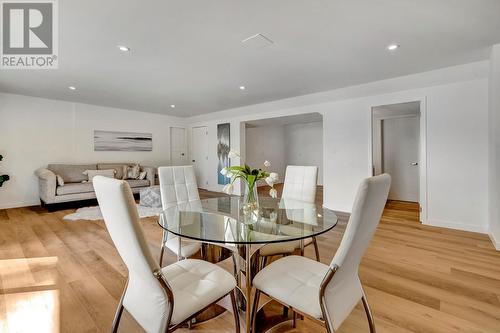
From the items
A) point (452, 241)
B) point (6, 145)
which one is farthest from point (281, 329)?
point (6, 145)

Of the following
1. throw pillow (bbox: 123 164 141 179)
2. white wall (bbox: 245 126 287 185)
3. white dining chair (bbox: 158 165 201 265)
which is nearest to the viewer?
white dining chair (bbox: 158 165 201 265)

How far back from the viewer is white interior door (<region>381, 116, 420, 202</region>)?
5074 millimetres

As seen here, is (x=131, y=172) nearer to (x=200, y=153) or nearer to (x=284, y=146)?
(x=200, y=153)

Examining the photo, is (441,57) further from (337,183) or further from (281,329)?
(281,329)

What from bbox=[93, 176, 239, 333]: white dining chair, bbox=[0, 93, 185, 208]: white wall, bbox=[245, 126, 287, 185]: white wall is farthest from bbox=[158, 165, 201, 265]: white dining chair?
bbox=[245, 126, 287, 185]: white wall

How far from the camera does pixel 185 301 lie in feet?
3.51

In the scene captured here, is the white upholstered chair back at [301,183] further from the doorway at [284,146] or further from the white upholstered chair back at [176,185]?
the doorway at [284,146]

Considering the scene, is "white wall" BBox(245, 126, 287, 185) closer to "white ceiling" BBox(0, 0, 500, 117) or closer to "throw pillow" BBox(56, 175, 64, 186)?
"white ceiling" BBox(0, 0, 500, 117)

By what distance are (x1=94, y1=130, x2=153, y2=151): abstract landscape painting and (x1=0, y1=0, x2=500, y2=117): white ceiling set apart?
5.74ft

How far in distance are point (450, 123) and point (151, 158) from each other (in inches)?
270

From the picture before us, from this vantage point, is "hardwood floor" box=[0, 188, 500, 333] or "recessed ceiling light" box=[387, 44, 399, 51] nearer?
"hardwood floor" box=[0, 188, 500, 333]

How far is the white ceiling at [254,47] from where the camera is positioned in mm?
1941

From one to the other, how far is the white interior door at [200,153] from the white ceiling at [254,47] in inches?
118

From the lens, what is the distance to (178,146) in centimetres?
748
